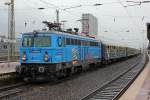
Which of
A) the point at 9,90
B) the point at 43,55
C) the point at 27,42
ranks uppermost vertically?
the point at 27,42

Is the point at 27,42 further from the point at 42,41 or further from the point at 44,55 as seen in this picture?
the point at 44,55

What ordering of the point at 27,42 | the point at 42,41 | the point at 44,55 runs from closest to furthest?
1. the point at 44,55
2. the point at 42,41
3. the point at 27,42

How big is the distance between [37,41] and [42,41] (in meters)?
0.31

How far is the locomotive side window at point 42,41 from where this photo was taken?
20.8m

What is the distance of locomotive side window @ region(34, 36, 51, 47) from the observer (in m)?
20.8

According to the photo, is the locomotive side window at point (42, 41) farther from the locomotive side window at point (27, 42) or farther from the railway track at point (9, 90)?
the railway track at point (9, 90)

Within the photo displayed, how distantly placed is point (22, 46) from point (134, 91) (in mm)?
7444

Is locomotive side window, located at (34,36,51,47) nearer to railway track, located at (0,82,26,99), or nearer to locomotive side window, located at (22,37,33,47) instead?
locomotive side window, located at (22,37,33,47)

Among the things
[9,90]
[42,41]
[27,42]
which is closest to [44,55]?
[42,41]

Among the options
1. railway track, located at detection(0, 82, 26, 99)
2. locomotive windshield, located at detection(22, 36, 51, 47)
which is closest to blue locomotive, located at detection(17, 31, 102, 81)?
locomotive windshield, located at detection(22, 36, 51, 47)

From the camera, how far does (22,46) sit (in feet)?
70.2

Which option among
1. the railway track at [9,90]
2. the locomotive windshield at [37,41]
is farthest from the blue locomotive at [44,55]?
the railway track at [9,90]

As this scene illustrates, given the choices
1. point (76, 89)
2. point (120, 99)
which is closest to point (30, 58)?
point (76, 89)

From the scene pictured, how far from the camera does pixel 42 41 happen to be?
68.9ft
